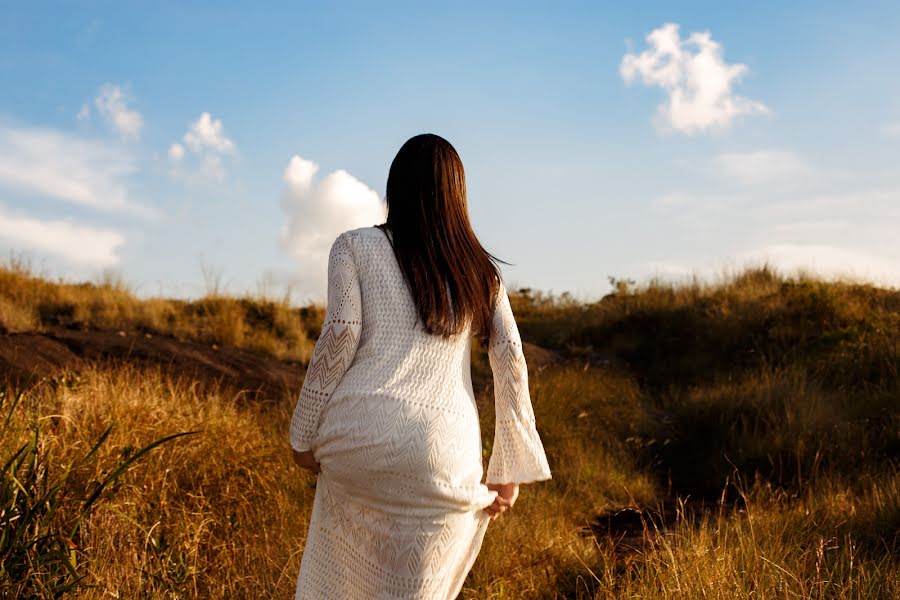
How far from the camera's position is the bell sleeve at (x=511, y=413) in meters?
2.93

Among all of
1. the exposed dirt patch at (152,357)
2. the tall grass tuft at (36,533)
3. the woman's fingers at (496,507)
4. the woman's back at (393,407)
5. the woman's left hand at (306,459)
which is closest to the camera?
the woman's back at (393,407)

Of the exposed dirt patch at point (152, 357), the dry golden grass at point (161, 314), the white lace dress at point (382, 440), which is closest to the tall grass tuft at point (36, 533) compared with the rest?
the white lace dress at point (382, 440)

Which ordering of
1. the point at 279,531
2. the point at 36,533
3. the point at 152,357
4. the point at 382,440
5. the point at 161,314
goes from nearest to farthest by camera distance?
the point at 382,440
the point at 36,533
the point at 279,531
the point at 152,357
the point at 161,314

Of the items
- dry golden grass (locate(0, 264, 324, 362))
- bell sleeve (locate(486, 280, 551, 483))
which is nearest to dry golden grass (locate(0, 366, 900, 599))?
bell sleeve (locate(486, 280, 551, 483))

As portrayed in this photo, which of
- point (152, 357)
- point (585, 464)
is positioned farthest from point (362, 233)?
point (152, 357)

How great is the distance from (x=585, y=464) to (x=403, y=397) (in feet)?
17.1

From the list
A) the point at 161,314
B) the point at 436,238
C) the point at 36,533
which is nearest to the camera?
the point at 436,238

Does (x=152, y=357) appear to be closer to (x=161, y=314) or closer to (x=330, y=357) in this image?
(x=161, y=314)

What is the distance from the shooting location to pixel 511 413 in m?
2.97

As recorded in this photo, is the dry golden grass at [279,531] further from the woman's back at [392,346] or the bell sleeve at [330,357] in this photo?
the bell sleeve at [330,357]

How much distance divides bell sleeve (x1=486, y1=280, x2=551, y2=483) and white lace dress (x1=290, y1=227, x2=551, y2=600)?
18 cm

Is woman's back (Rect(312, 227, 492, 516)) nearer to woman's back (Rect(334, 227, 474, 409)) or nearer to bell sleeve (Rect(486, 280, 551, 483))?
woman's back (Rect(334, 227, 474, 409))

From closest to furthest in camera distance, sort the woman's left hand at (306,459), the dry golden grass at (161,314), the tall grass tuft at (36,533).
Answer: the woman's left hand at (306,459) → the tall grass tuft at (36,533) → the dry golden grass at (161,314)

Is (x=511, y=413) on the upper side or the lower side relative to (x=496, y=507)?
upper
